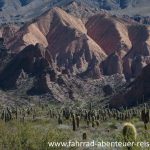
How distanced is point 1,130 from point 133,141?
21.1 metres

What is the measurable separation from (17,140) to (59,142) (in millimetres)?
4154

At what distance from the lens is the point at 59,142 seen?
49.4 meters

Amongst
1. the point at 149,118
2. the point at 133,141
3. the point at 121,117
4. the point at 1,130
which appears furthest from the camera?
the point at 121,117

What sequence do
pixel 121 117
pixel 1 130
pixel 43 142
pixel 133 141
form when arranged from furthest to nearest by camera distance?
1. pixel 121 117
2. pixel 1 130
3. pixel 43 142
4. pixel 133 141

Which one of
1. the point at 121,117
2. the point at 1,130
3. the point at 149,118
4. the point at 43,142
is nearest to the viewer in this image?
the point at 43,142

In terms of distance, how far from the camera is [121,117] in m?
127

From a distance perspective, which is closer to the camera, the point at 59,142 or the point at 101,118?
the point at 59,142

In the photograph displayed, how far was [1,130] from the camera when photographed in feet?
173

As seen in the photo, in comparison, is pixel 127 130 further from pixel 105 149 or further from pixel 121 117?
pixel 121 117

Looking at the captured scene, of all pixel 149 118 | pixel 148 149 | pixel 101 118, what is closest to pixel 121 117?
pixel 101 118

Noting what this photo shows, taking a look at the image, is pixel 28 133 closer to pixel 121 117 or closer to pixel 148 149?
pixel 148 149

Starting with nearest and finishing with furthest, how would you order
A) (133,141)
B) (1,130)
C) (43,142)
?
(133,141) < (43,142) < (1,130)

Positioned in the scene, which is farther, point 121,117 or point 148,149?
point 121,117

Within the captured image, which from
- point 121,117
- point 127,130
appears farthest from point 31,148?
point 121,117
